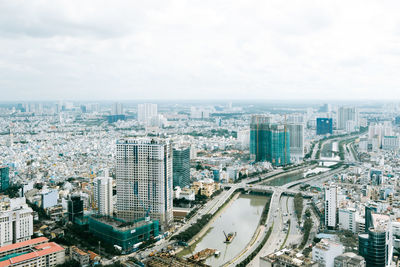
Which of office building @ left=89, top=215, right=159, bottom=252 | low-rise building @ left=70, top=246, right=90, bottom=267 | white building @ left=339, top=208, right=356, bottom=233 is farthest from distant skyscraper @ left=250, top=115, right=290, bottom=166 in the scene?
low-rise building @ left=70, top=246, right=90, bottom=267

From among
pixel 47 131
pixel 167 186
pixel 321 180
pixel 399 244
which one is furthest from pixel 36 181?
pixel 47 131

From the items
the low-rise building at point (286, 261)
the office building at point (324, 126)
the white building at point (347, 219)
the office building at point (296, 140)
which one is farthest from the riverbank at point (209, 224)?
the office building at point (324, 126)

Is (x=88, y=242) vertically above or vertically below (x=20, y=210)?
below

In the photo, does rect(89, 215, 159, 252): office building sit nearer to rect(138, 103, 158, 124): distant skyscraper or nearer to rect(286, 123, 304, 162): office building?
rect(286, 123, 304, 162): office building

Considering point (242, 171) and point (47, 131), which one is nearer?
point (242, 171)

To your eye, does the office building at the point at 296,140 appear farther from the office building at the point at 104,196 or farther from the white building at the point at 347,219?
the office building at the point at 104,196

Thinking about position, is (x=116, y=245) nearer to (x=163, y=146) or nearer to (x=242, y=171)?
(x=163, y=146)

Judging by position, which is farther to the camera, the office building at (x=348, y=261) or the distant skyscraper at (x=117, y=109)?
the distant skyscraper at (x=117, y=109)
